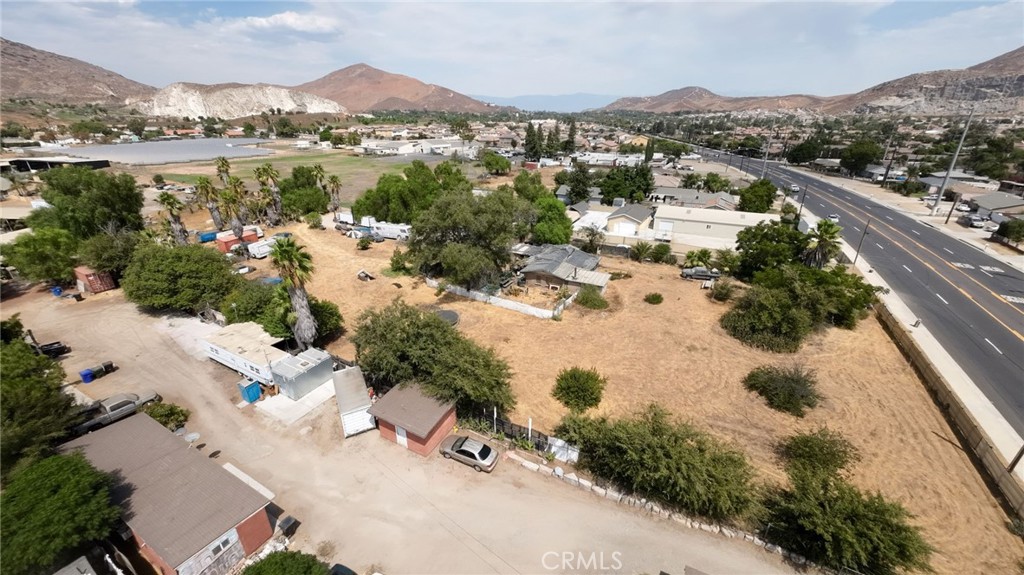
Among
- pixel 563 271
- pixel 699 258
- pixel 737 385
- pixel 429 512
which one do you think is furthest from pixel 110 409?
pixel 699 258

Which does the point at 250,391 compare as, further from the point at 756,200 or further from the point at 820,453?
the point at 756,200

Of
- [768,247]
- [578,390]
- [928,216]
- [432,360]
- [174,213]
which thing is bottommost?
[578,390]

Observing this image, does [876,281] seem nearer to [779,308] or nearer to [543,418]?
[779,308]

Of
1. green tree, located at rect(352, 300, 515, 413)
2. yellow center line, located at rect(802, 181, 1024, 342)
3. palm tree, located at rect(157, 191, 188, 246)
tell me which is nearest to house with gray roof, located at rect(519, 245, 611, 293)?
green tree, located at rect(352, 300, 515, 413)

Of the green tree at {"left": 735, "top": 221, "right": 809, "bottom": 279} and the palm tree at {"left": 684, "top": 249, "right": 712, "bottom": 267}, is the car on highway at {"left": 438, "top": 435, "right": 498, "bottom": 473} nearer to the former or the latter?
the palm tree at {"left": 684, "top": 249, "right": 712, "bottom": 267}

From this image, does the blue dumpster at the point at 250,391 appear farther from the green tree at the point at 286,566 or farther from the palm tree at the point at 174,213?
the palm tree at the point at 174,213

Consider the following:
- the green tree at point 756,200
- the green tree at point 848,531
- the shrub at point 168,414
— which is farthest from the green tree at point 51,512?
the green tree at point 756,200

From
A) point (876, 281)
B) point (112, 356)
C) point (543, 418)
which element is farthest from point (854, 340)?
point (112, 356)
